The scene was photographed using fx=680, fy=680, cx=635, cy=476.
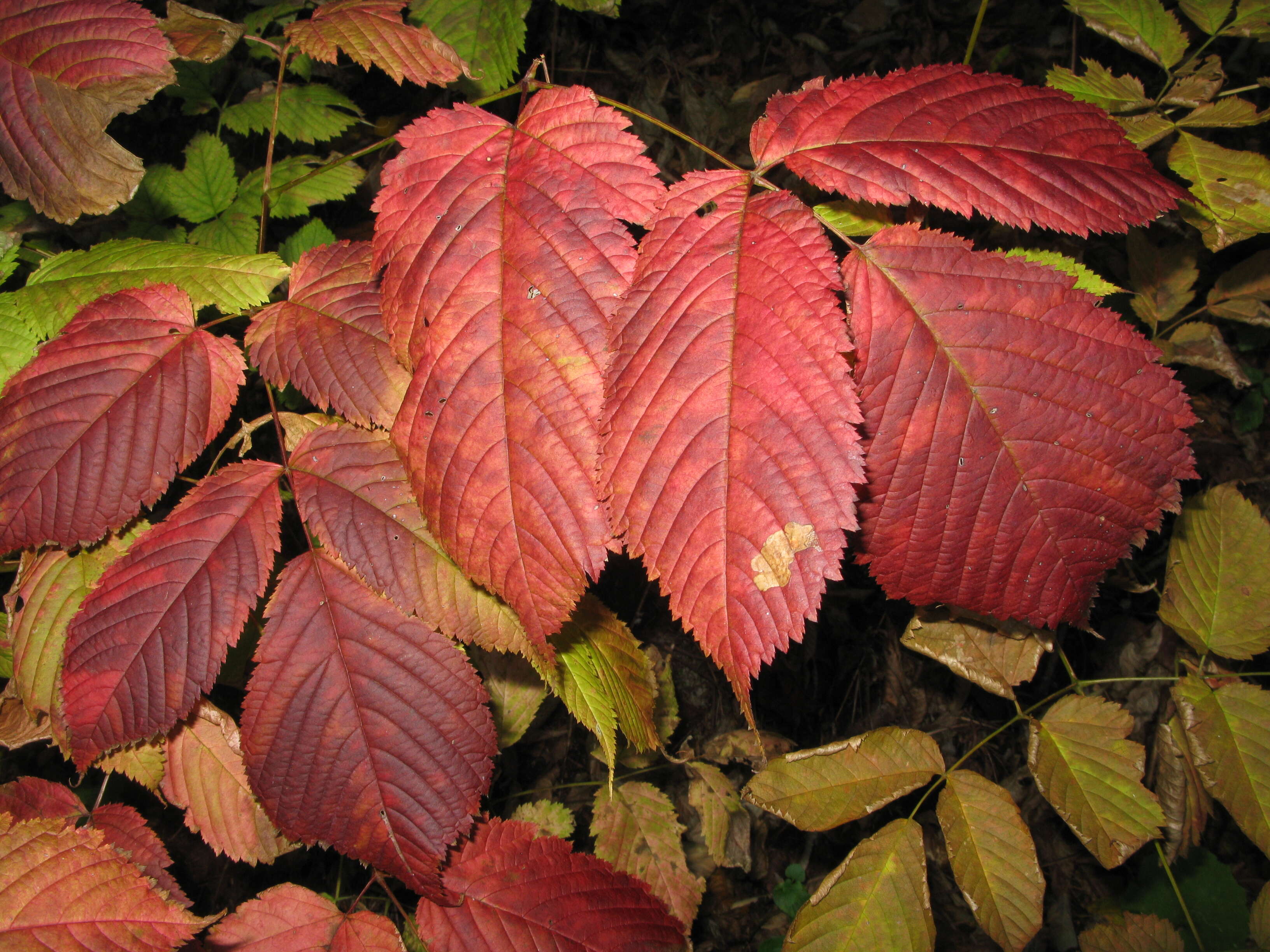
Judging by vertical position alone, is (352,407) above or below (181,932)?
above

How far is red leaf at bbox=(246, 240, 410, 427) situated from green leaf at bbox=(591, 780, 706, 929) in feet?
3.99

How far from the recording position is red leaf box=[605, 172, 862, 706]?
0.80 meters

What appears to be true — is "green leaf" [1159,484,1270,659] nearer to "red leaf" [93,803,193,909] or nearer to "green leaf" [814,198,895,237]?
"green leaf" [814,198,895,237]

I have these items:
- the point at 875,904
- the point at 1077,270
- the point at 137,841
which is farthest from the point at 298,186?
the point at 875,904

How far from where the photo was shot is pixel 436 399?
2.90 feet

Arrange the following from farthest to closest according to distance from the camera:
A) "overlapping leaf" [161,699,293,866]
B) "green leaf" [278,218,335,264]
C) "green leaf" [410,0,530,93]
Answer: "green leaf" [278,218,335,264]
"green leaf" [410,0,530,93]
"overlapping leaf" [161,699,293,866]

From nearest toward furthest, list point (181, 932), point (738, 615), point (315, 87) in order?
point (738, 615) < point (181, 932) < point (315, 87)

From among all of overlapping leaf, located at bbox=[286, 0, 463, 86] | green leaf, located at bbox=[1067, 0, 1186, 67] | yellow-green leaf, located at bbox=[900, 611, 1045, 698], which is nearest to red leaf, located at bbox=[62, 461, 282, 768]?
overlapping leaf, located at bbox=[286, 0, 463, 86]

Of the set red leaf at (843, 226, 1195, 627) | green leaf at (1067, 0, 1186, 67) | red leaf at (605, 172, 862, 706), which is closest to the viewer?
red leaf at (605, 172, 862, 706)

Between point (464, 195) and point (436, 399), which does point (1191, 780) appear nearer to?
point (436, 399)

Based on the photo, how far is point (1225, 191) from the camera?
4.43 feet

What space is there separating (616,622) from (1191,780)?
1450 millimetres

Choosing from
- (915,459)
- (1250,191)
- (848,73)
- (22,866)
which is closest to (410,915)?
(22,866)

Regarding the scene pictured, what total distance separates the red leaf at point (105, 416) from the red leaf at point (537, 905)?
3.11ft
